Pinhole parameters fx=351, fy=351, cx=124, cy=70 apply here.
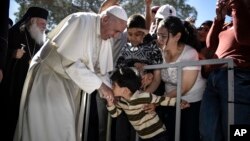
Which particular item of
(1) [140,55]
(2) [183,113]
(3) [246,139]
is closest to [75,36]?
(1) [140,55]

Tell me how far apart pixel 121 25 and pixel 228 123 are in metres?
1.57

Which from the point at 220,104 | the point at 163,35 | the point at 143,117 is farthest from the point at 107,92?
the point at 220,104

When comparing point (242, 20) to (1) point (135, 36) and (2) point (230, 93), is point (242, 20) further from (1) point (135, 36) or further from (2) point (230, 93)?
(1) point (135, 36)

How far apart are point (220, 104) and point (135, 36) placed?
1.51m

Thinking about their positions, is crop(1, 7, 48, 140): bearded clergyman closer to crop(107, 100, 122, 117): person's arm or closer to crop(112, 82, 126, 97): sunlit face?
crop(107, 100, 122, 117): person's arm

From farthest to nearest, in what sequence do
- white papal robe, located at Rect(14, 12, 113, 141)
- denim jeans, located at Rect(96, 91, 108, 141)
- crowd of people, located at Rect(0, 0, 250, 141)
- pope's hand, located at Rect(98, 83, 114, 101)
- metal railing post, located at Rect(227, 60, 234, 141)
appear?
denim jeans, located at Rect(96, 91, 108, 141), white papal robe, located at Rect(14, 12, 113, 141), pope's hand, located at Rect(98, 83, 114, 101), crowd of people, located at Rect(0, 0, 250, 141), metal railing post, located at Rect(227, 60, 234, 141)

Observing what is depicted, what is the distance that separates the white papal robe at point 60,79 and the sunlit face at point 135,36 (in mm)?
392

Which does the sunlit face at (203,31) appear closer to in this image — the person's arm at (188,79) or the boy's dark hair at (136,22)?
the boy's dark hair at (136,22)

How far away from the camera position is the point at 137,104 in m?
3.58

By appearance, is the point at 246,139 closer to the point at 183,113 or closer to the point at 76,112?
the point at 183,113

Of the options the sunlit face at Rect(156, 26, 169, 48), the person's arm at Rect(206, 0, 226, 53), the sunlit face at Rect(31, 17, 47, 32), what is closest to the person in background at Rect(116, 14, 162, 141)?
the sunlit face at Rect(156, 26, 169, 48)

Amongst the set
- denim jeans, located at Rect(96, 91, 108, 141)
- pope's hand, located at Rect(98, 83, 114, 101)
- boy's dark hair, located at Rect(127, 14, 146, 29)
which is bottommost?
denim jeans, located at Rect(96, 91, 108, 141)

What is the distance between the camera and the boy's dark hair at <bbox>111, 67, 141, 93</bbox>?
3.59m

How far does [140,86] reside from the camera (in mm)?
3709
